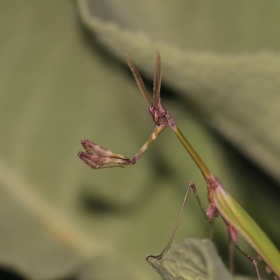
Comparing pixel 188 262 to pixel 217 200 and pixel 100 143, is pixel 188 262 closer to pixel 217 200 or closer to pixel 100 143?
pixel 217 200

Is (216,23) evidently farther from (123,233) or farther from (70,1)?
(123,233)

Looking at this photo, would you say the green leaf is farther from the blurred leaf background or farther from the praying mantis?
the blurred leaf background

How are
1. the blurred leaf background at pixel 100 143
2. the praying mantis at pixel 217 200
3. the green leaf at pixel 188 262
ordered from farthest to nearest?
the blurred leaf background at pixel 100 143 < the praying mantis at pixel 217 200 < the green leaf at pixel 188 262

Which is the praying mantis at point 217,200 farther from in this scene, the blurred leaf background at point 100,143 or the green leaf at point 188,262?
the green leaf at point 188,262

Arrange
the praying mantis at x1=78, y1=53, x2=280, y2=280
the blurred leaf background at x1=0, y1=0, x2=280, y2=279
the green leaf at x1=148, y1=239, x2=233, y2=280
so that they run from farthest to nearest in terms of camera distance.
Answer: the blurred leaf background at x1=0, y1=0, x2=280, y2=279, the praying mantis at x1=78, y1=53, x2=280, y2=280, the green leaf at x1=148, y1=239, x2=233, y2=280

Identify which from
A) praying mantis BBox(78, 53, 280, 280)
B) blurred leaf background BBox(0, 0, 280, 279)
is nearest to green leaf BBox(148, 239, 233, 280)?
praying mantis BBox(78, 53, 280, 280)

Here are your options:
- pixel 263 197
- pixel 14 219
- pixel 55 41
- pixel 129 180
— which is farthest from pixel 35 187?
pixel 263 197

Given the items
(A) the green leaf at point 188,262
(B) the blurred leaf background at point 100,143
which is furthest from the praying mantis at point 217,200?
(A) the green leaf at point 188,262

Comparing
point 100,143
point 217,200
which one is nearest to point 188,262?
point 217,200
